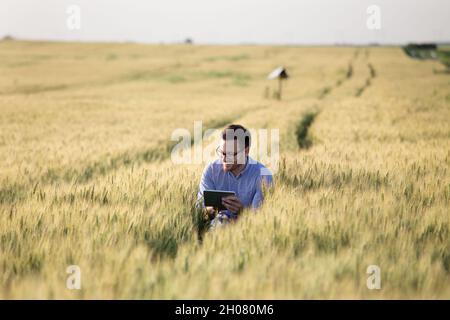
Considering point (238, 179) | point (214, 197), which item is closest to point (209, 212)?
point (214, 197)

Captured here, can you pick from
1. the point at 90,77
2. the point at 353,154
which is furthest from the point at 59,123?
the point at 90,77

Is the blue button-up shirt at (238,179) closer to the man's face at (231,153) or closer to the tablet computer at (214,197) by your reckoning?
the man's face at (231,153)

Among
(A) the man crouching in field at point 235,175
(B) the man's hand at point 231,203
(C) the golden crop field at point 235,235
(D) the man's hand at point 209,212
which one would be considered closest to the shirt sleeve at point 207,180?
(A) the man crouching in field at point 235,175

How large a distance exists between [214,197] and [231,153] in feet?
1.32

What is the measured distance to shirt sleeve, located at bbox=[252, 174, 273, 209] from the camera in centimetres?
354

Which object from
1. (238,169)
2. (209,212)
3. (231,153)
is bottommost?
(209,212)

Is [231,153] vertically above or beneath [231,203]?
above

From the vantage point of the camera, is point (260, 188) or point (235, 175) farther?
point (235, 175)

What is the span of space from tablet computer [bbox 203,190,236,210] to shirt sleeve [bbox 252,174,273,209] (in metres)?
0.22

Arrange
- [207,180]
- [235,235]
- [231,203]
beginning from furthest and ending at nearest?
1. [207,180]
2. [231,203]
3. [235,235]

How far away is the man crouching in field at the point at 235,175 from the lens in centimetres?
348

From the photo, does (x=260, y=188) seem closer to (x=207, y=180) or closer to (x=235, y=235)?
(x=207, y=180)

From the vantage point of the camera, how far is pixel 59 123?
533 inches

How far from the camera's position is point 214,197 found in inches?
135
